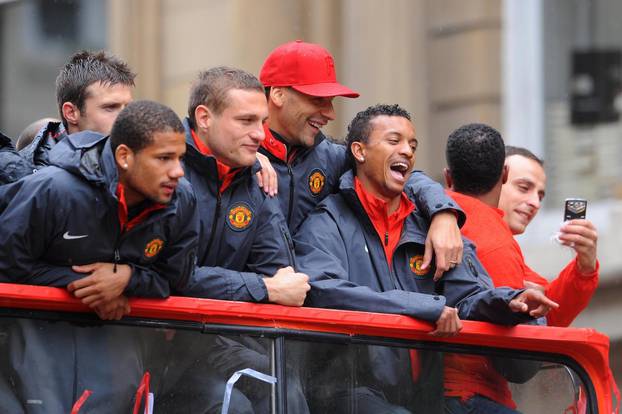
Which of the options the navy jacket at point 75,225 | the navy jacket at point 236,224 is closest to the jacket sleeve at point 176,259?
the navy jacket at point 75,225

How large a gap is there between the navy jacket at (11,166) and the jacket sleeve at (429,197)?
1536 millimetres

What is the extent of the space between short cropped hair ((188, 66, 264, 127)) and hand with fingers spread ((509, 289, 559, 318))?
3.89 ft

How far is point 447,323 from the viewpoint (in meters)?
4.56

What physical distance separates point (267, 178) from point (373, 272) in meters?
0.52

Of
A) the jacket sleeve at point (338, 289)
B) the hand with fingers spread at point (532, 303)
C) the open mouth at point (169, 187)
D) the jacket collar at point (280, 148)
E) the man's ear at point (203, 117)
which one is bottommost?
the hand with fingers spread at point (532, 303)

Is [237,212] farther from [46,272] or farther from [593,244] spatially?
[593,244]

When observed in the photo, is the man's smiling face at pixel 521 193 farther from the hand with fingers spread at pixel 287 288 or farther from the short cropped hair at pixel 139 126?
the short cropped hair at pixel 139 126

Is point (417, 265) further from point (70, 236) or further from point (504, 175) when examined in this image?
point (70, 236)

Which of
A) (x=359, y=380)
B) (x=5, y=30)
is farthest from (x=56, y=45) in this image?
(x=359, y=380)

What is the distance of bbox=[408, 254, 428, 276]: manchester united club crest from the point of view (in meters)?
5.05

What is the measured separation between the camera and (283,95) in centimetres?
547

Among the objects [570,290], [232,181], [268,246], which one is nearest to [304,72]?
[232,181]

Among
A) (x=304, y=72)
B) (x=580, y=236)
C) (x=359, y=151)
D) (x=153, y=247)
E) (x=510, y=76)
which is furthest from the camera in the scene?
(x=510, y=76)

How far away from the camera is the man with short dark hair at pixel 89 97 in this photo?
499 centimetres
